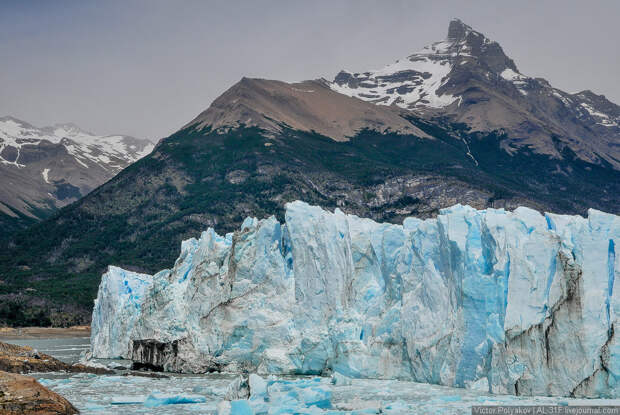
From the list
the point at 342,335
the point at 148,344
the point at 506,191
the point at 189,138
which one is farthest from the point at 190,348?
the point at 189,138

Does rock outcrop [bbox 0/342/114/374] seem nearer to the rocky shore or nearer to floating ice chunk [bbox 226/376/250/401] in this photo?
the rocky shore

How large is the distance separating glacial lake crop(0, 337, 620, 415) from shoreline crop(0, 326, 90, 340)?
5575cm

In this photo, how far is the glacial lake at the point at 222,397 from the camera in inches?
849

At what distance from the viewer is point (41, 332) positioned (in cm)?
8794

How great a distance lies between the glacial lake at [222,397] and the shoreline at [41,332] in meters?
55.8

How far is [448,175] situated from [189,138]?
253 feet

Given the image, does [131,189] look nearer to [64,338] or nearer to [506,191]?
[64,338]

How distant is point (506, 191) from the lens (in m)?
149

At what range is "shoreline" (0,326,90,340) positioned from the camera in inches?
3230

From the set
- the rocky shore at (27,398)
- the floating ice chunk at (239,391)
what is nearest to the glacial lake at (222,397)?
the floating ice chunk at (239,391)

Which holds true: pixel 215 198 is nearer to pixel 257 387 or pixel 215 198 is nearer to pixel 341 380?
pixel 341 380

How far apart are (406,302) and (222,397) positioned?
940cm

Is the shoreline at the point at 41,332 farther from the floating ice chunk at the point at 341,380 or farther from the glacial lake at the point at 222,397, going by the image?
the floating ice chunk at the point at 341,380

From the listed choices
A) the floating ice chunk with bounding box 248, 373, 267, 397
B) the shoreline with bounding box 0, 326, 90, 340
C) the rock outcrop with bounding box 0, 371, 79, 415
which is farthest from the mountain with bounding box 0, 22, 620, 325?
the floating ice chunk with bounding box 248, 373, 267, 397
